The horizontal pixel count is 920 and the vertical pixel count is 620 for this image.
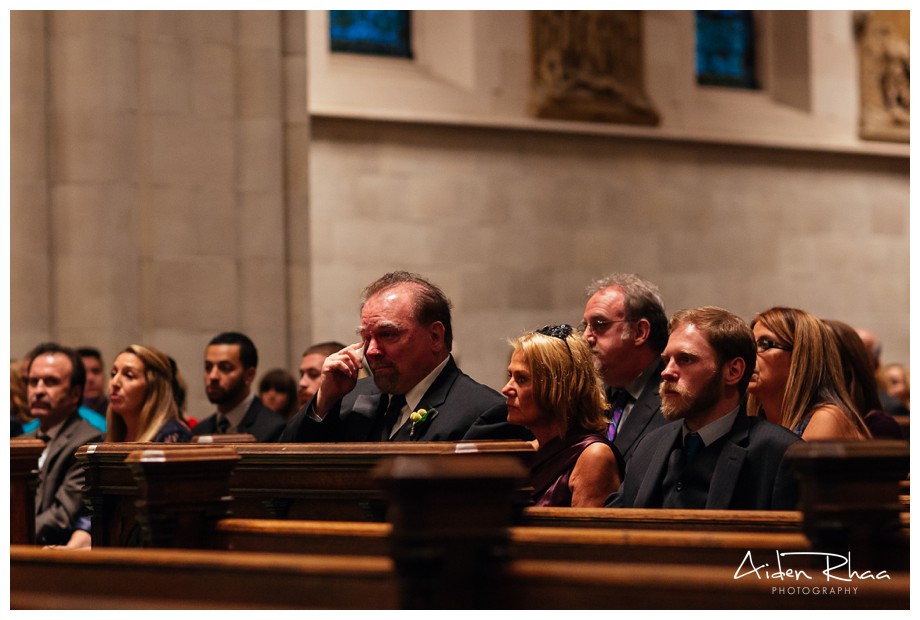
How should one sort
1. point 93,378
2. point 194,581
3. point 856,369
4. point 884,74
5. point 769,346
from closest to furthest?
point 194,581 < point 769,346 < point 856,369 < point 93,378 < point 884,74

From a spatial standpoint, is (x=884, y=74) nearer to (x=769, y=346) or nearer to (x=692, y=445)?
(x=769, y=346)

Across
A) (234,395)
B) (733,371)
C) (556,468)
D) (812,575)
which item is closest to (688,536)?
(812,575)

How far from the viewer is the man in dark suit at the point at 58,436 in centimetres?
712

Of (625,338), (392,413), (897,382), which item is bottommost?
(897,382)

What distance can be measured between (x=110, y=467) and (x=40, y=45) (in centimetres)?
695

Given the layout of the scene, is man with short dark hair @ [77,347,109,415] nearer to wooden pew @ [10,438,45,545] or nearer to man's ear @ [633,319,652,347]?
wooden pew @ [10,438,45,545]

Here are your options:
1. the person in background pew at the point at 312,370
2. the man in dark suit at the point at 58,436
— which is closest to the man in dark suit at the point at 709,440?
the man in dark suit at the point at 58,436

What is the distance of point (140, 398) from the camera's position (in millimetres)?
7641

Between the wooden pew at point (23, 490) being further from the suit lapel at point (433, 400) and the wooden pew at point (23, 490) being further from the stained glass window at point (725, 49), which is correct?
the stained glass window at point (725, 49)

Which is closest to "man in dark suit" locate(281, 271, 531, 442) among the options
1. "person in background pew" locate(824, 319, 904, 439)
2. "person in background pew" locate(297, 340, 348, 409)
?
"person in background pew" locate(824, 319, 904, 439)

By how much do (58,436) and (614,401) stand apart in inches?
116

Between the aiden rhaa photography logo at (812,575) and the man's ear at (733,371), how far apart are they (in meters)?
1.58

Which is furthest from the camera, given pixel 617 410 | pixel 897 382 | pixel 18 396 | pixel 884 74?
pixel 884 74

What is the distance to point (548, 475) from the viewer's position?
5215mm
